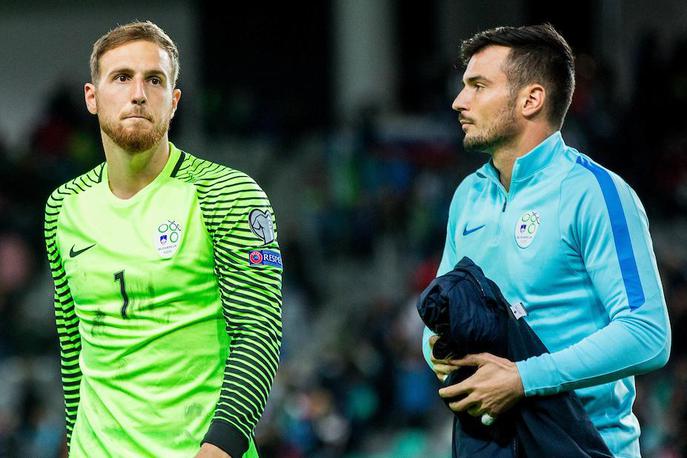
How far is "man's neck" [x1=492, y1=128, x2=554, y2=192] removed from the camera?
3908 millimetres

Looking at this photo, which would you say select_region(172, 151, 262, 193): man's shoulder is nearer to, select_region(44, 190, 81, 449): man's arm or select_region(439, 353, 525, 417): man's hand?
select_region(44, 190, 81, 449): man's arm

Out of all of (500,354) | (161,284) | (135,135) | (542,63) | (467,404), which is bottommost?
(467,404)

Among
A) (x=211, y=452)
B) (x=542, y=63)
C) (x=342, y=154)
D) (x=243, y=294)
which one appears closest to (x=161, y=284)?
(x=243, y=294)

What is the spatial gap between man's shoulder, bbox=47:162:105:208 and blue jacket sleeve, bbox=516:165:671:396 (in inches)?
54.5

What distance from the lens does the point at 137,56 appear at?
148 inches

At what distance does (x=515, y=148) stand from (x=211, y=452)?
51.1 inches

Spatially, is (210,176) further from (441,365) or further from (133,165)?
(441,365)

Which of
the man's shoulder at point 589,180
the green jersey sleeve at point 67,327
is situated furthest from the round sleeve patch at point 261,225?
the man's shoulder at point 589,180

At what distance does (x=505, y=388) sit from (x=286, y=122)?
14.5m

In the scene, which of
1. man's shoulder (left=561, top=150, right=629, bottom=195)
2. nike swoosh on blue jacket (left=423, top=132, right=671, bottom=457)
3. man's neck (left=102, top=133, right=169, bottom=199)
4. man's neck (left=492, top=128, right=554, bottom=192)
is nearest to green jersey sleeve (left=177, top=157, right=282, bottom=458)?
man's neck (left=102, top=133, right=169, bottom=199)

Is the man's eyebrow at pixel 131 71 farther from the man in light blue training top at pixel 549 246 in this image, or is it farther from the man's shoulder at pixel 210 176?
the man in light blue training top at pixel 549 246

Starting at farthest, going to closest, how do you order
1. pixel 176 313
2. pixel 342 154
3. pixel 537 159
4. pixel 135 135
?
pixel 342 154
pixel 537 159
pixel 135 135
pixel 176 313

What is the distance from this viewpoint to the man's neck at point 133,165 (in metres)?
3.84

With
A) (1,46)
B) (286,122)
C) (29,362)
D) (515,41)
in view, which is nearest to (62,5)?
(1,46)
